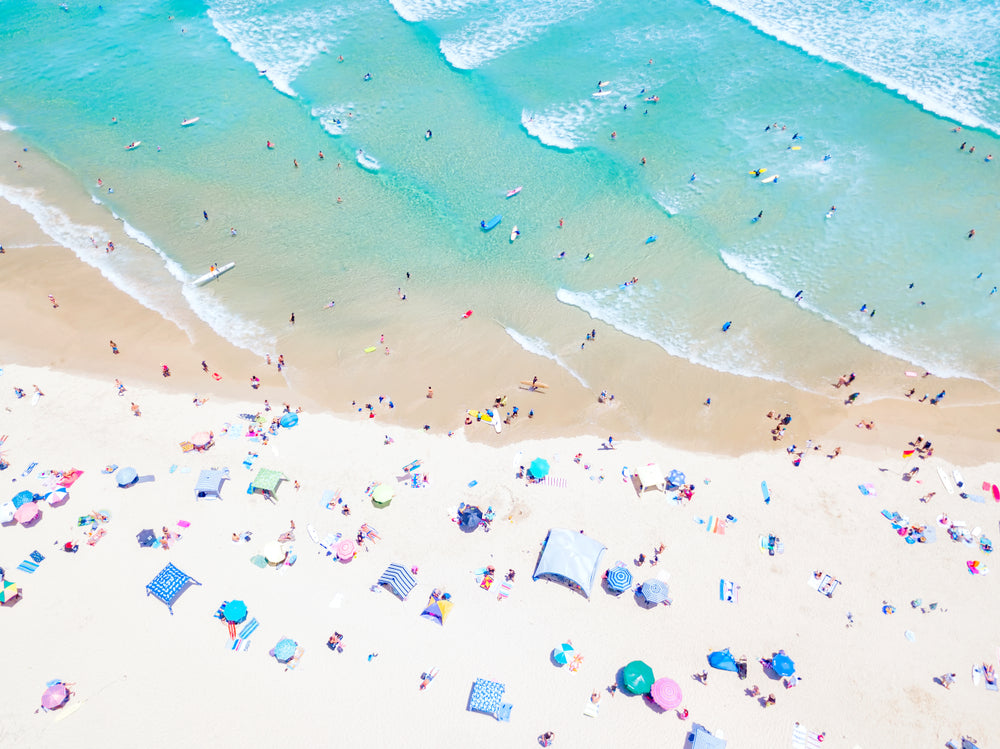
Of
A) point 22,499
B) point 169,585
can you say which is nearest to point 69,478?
A: point 22,499

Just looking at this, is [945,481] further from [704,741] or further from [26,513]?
[26,513]

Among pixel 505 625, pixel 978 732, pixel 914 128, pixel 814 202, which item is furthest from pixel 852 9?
pixel 505 625

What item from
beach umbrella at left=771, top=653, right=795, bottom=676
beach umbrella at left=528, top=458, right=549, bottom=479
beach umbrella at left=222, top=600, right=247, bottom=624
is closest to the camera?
beach umbrella at left=771, top=653, right=795, bottom=676

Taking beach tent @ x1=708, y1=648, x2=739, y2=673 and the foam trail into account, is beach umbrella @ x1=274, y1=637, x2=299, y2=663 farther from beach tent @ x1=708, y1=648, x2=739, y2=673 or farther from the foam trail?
the foam trail

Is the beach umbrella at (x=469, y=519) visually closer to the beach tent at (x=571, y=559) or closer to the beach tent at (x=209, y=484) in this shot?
the beach tent at (x=571, y=559)

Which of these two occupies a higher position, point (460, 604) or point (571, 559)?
point (571, 559)

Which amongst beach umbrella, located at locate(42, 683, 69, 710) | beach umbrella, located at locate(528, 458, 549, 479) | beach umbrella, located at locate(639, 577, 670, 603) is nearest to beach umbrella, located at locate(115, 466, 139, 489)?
beach umbrella, located at locate(42, 683, 69, 710)

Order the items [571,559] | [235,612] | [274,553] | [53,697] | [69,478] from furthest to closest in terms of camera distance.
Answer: [69,478] < [274,553] < [571,559] < [235,612] < [53,697]
